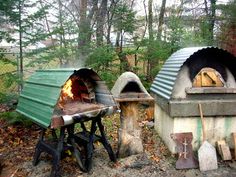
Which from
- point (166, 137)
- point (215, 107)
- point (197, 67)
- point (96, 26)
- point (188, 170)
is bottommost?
point (188, 170)

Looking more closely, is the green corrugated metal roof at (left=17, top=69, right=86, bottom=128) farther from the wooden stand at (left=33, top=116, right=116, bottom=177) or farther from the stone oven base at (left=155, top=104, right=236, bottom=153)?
the stone oven base at (left=155, top=104, right=236, bottom=153)

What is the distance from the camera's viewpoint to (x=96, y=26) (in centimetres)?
1257

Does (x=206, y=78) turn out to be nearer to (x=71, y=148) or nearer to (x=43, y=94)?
(x=71, y=148)

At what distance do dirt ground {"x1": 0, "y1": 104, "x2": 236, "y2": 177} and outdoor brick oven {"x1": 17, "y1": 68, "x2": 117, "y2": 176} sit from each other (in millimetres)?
218

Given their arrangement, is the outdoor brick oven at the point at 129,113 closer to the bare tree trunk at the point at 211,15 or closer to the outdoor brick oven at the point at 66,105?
the outdoor brick oven at the point at 66,105

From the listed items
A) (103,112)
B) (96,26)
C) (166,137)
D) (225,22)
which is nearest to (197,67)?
(166,137)

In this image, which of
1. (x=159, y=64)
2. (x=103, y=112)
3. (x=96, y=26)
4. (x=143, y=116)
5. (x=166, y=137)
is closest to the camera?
(x=103, y=112)

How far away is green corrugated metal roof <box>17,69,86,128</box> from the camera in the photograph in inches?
172

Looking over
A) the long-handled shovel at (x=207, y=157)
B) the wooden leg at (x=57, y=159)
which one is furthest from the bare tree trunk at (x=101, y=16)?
the wooden leg at (x=57, y=159)

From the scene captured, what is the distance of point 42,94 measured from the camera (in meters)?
4.76

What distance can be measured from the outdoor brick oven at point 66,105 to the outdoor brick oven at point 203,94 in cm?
148

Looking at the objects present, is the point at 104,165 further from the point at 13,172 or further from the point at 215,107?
the point at 215,107

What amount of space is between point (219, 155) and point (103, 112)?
2.87 meters

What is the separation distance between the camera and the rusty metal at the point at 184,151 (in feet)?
17.9
